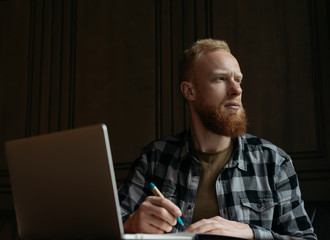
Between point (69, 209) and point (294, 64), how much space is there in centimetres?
164

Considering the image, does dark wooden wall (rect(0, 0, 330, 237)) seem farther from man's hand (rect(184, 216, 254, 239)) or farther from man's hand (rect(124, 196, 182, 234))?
man's hand (rect(124, 196, 182, 234))

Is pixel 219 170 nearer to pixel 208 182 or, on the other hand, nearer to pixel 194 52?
pixel 208 182

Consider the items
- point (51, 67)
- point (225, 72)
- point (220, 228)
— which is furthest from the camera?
point (51, 67)

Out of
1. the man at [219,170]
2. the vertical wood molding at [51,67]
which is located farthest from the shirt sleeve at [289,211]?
the vertical wood molding at [51,67]

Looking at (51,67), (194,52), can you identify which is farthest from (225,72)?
(51,67)

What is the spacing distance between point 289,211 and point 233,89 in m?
0.59

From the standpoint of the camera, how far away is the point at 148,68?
8.71ft

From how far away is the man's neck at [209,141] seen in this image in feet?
6.47

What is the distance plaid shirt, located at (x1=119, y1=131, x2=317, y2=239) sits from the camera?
1.72 m

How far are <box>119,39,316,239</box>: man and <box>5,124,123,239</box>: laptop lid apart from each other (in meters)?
0.44

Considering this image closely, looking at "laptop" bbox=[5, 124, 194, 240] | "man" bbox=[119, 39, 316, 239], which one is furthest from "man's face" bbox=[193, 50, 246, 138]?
"laptop" bbox=[5, 124, 194, 240]

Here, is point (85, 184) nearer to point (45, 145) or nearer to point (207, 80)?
point (45, 145)

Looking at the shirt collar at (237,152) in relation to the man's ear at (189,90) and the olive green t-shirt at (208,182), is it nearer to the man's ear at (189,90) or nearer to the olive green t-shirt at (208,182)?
the olive green t-shirt at (208,182)

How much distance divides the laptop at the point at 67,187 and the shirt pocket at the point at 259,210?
749 mm
